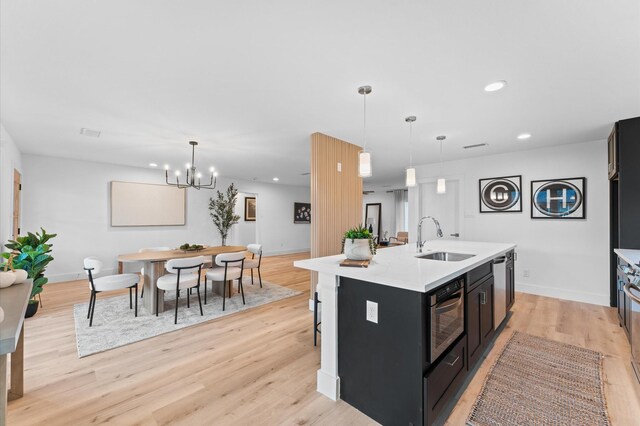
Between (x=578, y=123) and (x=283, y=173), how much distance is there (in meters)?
5.64

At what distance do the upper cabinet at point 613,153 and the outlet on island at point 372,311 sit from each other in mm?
3820

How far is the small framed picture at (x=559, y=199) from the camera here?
13.5 ft

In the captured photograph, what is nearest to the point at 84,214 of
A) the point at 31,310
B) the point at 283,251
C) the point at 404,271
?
the point at 31,310

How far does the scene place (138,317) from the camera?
3.43 m

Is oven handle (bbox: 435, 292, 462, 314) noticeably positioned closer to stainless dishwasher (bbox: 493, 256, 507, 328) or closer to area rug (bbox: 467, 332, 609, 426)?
area rug (bbox: 467, 332, 609, 426)

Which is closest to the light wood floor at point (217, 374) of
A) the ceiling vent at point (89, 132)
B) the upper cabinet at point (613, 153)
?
the upper cabinet at point (613, 153)

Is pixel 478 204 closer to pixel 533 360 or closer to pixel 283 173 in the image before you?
pixel 533 360

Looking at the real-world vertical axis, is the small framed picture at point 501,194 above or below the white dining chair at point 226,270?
above

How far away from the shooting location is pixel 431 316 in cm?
157

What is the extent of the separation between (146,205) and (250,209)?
133 inches

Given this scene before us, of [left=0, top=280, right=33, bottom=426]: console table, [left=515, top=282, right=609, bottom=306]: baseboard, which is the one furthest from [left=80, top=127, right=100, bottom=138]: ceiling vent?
[left=515, top=282, right=609, bottom=306]: baseboard

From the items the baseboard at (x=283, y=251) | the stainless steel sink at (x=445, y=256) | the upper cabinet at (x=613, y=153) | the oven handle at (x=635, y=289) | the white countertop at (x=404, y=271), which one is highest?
the upper cabinet at (x=613, y=153)

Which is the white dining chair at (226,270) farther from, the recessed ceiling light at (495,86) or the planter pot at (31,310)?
the recessed ceiling light at (495,86)

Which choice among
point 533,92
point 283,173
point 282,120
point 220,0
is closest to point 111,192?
point 283,173
